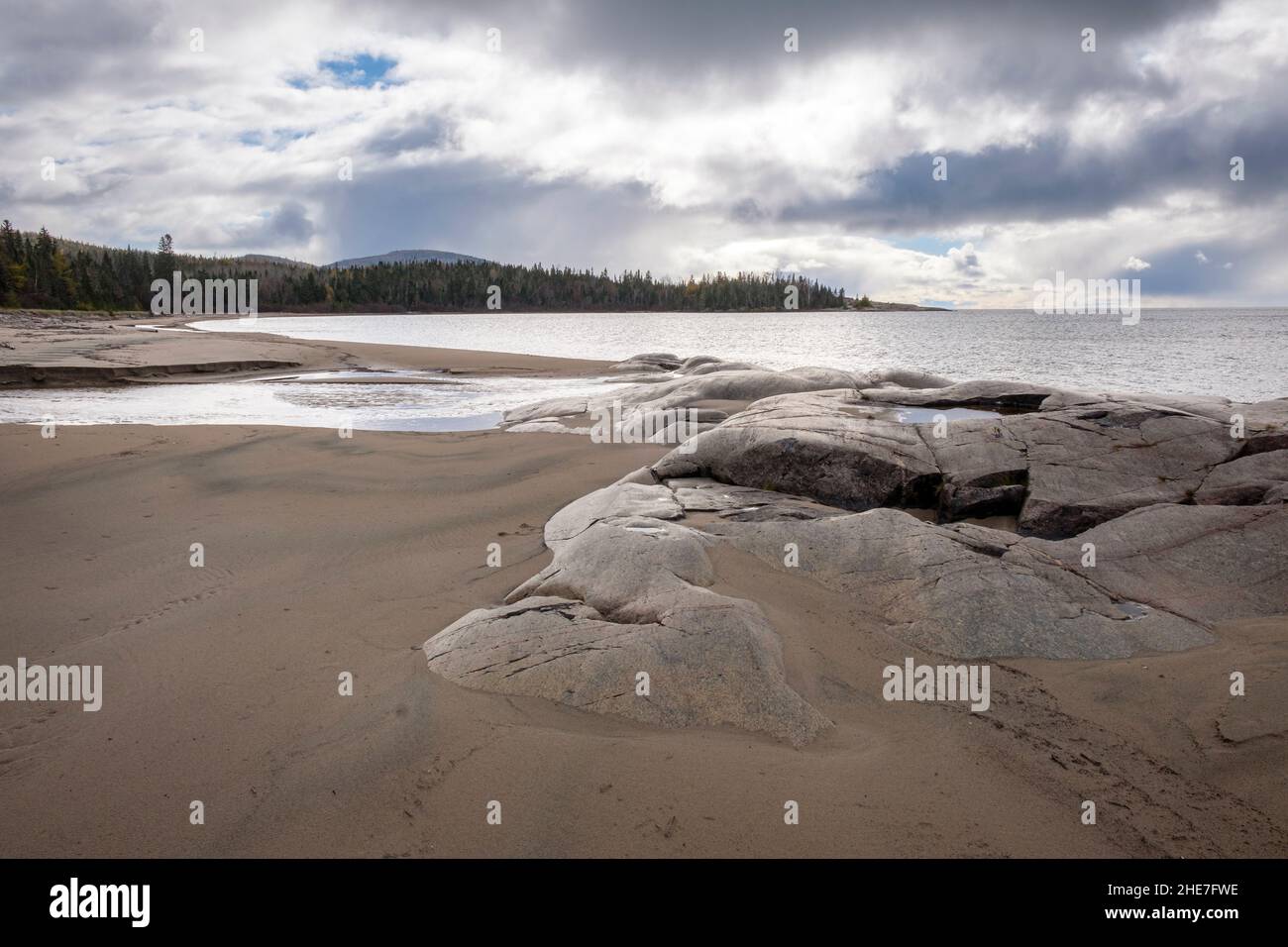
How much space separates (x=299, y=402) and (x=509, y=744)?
15442mm

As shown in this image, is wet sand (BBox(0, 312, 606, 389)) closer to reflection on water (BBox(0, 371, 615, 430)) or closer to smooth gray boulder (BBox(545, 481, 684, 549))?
reflection on water (BBox(0, 371, 615, 430))

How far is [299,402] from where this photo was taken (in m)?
17.3

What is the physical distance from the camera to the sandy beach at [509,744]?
349cm

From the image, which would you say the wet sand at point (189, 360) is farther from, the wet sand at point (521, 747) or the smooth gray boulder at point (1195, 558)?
the smooth gray boulder at point (1195, 558)

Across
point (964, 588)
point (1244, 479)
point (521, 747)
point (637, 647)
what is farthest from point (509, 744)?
point (1244, 479)

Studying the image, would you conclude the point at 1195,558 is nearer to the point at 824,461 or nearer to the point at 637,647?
the point at 824,461

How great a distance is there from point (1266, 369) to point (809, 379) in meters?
33.9

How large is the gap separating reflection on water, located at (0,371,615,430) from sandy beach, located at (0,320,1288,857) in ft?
25.3

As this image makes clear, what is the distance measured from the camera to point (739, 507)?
7258 mm

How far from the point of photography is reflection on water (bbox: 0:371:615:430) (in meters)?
14.4

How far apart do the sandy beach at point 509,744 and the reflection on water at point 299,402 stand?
25.3 feet

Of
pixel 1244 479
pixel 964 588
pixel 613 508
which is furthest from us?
pixel 1244 479

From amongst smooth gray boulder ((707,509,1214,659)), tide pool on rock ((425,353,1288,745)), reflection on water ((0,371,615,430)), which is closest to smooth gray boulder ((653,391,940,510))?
tide pool on rock ((425,353,1288,745))

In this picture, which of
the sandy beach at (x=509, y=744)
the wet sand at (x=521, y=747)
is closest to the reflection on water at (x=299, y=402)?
the sandy beach at (x=509, y=744)
